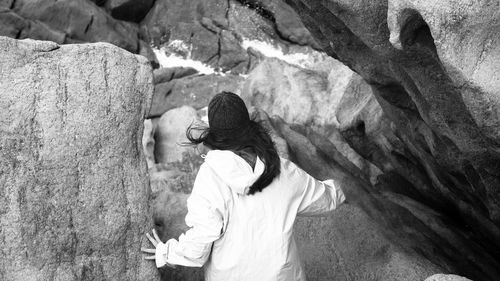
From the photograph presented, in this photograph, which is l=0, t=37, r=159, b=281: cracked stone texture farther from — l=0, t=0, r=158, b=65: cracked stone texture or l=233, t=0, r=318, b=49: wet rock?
l=233, t=0, r=318, b=49: wet rock

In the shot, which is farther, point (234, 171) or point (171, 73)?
point (171, 73)

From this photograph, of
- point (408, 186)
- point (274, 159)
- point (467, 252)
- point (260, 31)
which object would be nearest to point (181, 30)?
point (260, 31)

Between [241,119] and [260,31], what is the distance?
14.8 meters

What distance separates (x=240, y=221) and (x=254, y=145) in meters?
0.50

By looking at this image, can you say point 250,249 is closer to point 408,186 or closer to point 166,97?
point 408,186

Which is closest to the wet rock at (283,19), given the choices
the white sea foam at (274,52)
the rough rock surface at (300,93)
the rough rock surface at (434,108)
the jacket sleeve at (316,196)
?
the white sea foam at (274,52)

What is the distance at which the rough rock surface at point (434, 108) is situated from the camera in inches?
138

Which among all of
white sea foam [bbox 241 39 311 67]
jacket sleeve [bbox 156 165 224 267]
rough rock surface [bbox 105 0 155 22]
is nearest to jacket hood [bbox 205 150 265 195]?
jacket sleeve [bbox 156 165 224 267]

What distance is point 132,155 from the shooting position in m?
4.84

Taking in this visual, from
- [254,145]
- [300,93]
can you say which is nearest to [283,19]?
[300,93]

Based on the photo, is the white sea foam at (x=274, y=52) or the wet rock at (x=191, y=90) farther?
the white sea foam at (x=274, y=52)

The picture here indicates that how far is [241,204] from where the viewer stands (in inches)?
162

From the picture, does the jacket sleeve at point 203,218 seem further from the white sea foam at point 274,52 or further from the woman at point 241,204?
the white sea foam at point 274,52

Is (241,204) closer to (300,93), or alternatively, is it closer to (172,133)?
(300,93)
